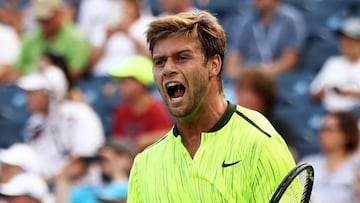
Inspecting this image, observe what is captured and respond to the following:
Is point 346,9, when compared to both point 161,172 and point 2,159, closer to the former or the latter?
point 2,159

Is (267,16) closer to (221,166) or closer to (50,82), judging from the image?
(50,82)

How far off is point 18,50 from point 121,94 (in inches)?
52.6

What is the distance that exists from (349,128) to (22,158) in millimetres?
2278

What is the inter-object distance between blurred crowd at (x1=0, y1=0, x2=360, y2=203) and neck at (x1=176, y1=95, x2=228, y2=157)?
2436 millimetres

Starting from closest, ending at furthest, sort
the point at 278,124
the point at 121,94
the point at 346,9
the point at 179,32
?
the point at 179,32 → the point at 278,124 → the point at 121,94 → the point at 346,9

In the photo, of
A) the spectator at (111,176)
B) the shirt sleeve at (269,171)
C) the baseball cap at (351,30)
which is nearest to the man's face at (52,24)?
the spectator at (111,176)

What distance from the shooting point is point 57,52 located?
956 cm

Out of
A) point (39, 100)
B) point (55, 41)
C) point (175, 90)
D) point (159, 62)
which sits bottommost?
point (175, 90)

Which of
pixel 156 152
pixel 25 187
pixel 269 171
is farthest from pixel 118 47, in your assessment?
pixel 269 171

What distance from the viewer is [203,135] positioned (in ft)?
14.5

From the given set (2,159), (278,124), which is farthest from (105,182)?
(278,124)

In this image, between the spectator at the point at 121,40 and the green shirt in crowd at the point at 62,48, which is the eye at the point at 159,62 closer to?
the spectator at the point at 121,40

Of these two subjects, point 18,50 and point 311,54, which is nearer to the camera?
point 311,54

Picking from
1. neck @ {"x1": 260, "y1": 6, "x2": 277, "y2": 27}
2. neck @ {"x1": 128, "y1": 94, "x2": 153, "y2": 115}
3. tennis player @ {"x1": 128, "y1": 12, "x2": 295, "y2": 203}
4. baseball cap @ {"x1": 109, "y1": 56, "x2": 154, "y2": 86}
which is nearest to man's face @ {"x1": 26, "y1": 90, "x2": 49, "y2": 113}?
baseball cap @ {"x1": 109, "y1": 56, "x2": 154, "y2": 86}
